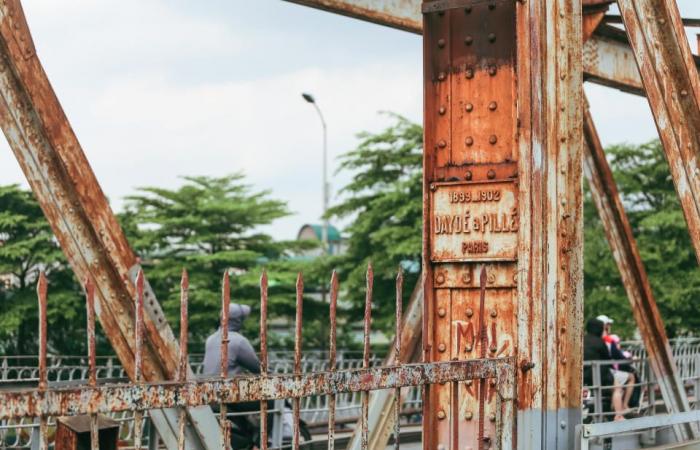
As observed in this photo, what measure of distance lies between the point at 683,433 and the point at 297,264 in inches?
997

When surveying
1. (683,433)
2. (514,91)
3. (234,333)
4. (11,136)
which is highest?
(514,91)

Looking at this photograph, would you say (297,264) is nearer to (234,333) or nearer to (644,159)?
(644,159)

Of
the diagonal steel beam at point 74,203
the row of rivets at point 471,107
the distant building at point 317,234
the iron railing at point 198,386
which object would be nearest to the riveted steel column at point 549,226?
the row of rivets at point 471,107

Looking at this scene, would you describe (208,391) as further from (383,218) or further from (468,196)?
(383,218)

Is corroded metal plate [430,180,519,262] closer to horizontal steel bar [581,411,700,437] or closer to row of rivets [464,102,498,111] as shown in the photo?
row of rivets [464,102,498,111]

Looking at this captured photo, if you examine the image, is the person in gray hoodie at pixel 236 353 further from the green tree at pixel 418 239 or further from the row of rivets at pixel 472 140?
the green tree at pixel 418 239

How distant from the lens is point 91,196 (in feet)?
15.4

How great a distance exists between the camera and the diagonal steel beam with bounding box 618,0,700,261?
6.06 meters

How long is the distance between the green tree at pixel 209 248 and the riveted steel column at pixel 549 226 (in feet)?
88.1

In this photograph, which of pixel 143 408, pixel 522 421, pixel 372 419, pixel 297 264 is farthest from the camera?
pixel 297 264


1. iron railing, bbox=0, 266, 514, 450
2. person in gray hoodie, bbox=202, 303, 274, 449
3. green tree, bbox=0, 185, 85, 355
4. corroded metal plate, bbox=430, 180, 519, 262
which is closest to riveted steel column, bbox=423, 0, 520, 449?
corroded metal plate, bbox=430, 180, 519, 262

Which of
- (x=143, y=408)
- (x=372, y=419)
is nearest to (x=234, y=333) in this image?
(x=372, y=419)

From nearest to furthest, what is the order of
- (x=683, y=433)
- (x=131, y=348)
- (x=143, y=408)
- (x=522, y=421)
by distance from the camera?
(x=143, y=408)
(x=131, y=348)
(x=522, y=421)
(x=683, y=433)

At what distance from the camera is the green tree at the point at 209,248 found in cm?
3294
